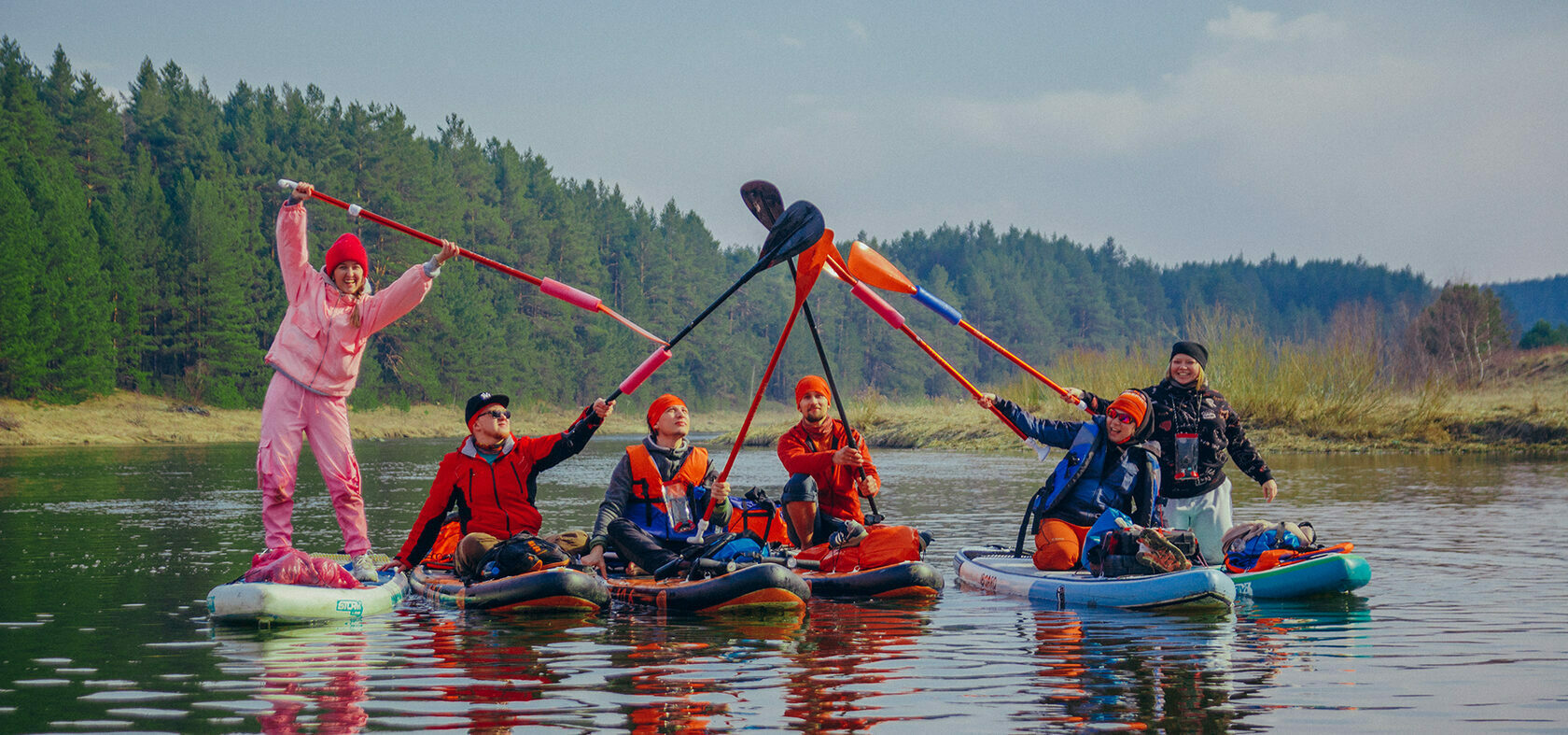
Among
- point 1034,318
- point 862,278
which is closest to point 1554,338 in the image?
point 862,278

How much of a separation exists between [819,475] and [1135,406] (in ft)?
7.22

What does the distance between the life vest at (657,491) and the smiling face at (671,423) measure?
0.16m

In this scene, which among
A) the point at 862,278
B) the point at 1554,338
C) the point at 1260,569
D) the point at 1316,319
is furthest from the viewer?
the point at 1316,319

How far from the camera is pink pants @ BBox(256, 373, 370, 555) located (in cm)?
802

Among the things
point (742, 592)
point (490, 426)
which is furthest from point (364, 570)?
point (742, 592)

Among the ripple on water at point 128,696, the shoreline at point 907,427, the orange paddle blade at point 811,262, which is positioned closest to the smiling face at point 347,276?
the orange paddle blade at point 811,262

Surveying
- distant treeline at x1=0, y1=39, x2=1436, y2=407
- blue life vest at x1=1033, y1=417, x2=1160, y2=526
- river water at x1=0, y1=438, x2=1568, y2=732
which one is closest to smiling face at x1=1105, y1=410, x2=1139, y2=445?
blue life vest at x1=1033, y1=417, x2=1160, y2=526

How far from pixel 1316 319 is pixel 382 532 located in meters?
142

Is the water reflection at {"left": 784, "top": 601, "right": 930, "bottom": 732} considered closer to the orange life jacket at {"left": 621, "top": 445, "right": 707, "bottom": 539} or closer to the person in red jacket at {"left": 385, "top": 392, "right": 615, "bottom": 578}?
the orange life jacket at {"left": 621, "top": 445, "right": 707, "bottom": 539}

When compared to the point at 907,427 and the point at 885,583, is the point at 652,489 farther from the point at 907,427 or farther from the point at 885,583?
the point at 907,427

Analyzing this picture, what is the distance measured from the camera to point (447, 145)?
7462 centimetres

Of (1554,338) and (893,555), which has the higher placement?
(1554,338)

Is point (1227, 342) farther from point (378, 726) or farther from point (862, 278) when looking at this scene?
point (378, 726)

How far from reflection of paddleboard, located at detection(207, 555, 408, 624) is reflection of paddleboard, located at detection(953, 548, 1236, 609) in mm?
4107
